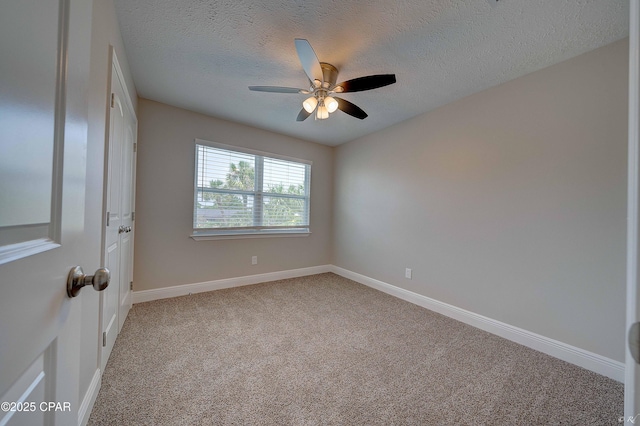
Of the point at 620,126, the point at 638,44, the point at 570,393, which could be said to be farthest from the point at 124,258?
the point at 620,126

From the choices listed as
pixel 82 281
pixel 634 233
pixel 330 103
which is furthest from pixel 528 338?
pixel 82 281

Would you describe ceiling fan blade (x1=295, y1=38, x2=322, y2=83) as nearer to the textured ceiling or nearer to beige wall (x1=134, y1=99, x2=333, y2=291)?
the textured ceiling

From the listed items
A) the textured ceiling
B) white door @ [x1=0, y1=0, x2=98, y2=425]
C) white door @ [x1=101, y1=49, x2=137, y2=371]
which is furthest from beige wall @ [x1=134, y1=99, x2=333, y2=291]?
white door @ [x1=0, y1=0, x2=98, y2=425]

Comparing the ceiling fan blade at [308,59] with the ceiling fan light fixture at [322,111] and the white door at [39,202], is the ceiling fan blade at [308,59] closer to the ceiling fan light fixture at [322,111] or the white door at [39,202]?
the ceiling fan light fixture at [322,111]

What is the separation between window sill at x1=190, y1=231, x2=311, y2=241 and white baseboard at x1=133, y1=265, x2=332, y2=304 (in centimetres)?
58

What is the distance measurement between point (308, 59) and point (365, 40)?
0.48m

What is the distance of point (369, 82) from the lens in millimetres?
1794

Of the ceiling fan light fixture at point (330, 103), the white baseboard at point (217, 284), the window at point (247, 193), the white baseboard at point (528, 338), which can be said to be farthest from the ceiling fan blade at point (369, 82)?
the white baseboard at point (217, 284)

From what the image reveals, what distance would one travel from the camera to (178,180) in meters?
2.96

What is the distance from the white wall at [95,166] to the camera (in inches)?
46.5

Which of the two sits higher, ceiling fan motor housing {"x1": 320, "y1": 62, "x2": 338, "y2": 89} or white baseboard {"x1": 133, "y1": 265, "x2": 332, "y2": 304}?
ceiling fan motor housing {"x1": 320, "y1": 62, "x2": 338, "y2": 89}

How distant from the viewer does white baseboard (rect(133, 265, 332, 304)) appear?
2752 millimetres

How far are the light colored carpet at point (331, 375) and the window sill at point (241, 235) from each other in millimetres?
918

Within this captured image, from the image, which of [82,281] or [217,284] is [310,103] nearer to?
[82,281]
